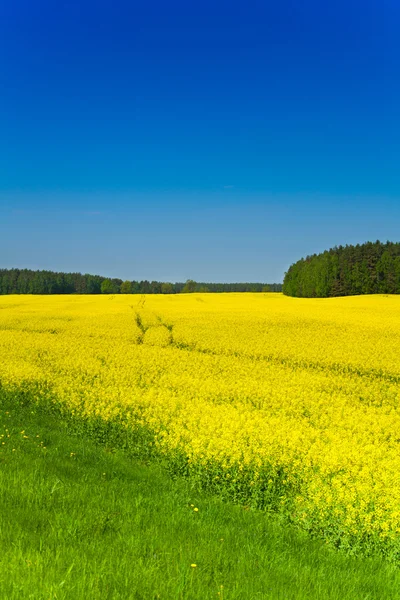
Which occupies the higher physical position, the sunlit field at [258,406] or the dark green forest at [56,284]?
the dark green forest at [56,284]

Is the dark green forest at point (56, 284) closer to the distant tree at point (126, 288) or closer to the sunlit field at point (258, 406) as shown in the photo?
the distant tree at point (126, 288)

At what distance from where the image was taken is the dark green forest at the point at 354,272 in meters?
88.7

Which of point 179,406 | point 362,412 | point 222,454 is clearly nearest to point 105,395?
point 179,406

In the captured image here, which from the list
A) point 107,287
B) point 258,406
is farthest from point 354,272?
point 258,406

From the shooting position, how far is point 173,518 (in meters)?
5.39

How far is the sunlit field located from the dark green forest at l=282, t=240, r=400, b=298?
70.3 meters

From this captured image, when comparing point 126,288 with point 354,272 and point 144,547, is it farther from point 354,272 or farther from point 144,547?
point 144,547

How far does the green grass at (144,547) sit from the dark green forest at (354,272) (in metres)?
89.2

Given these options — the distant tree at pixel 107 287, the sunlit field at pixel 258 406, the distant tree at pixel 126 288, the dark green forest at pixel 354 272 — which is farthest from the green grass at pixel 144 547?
the distant tree at pixel 126 288

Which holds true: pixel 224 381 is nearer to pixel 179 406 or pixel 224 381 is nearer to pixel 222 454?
pixel 179 406

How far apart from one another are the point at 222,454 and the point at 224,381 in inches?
222

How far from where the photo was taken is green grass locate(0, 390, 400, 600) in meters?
3.65

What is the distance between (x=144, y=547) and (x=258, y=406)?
291 inches

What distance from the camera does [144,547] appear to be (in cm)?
443
